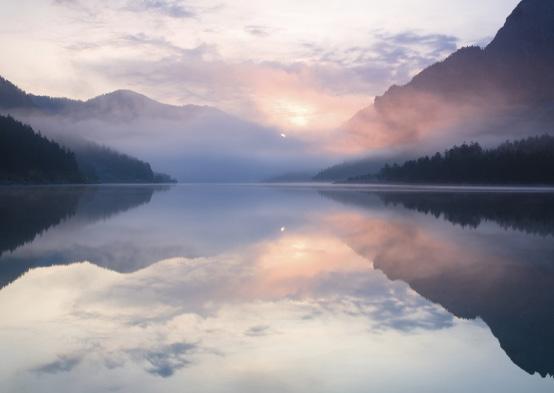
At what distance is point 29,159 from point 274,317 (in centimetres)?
16876

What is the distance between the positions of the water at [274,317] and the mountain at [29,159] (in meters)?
143

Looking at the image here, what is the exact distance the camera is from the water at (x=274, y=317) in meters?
8.75

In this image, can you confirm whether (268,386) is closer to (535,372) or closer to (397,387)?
(397,387)

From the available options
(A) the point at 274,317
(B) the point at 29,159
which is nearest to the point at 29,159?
(B) the point at 29,159

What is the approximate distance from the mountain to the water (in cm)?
14319

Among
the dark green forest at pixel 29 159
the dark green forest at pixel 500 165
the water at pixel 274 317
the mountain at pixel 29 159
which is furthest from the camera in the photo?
the mountain at pixel 29 159

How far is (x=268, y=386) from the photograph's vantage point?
8359mm

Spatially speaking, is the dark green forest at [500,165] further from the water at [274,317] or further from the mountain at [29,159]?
the water at [274,317]

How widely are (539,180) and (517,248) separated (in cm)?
14160

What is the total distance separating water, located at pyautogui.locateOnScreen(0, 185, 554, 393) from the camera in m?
8.75

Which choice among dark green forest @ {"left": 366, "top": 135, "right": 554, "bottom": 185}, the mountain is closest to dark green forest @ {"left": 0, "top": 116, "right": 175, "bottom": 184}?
the mountain

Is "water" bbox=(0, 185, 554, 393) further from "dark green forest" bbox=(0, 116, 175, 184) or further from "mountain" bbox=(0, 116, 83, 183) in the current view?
"mountain" bbox=(0, 116, 83, 183)

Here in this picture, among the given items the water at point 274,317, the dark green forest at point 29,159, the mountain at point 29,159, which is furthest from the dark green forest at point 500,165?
the water at point 274,317

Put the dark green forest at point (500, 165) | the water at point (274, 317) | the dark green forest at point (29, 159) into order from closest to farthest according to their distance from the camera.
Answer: the water at point (274, 317) → the dark green forest at point (500, 165) → the dark green forest at point (29, 159)
